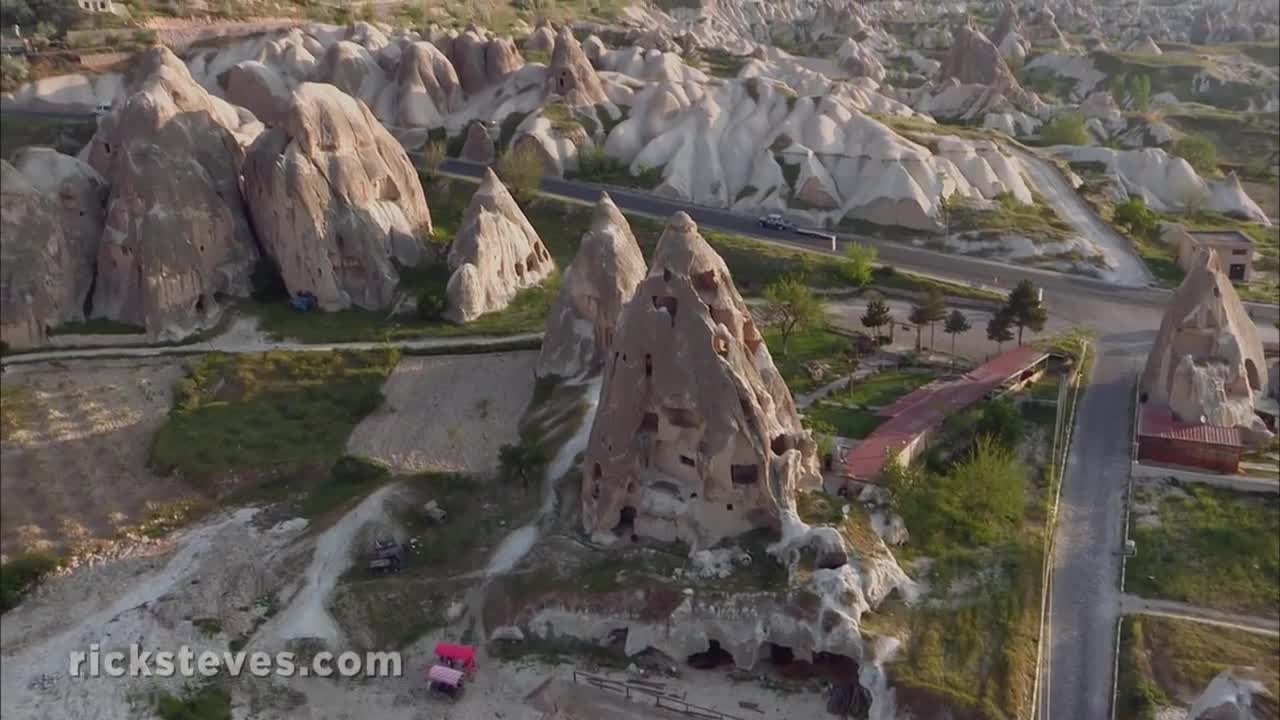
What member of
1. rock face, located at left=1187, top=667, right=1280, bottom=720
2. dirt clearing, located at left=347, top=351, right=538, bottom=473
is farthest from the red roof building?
dirt clearing, located at left=347, top=351, right=538, bottom=473

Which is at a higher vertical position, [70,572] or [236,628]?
[70,572]

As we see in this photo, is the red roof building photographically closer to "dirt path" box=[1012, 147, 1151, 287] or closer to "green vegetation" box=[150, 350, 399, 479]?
"dirt path" box=[1012, 147, 1151, 287]

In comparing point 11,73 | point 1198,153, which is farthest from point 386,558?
point 1198,153

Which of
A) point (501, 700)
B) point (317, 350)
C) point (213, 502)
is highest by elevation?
point (317, 350)

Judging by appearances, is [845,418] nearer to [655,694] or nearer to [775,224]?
[655,694]

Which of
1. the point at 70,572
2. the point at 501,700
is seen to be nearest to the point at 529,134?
the point at 501,700

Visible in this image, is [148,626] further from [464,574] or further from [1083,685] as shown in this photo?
[1083,685]

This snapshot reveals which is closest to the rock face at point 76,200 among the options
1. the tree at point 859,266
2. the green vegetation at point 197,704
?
the green vegetation at point 197,704
